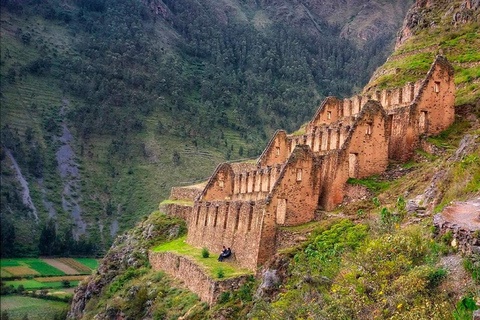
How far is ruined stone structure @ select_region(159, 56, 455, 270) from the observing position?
27922 mm

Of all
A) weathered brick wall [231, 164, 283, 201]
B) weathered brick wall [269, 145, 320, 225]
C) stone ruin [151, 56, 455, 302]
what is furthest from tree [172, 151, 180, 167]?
weathered brick wall [269, 145, 320, 225]

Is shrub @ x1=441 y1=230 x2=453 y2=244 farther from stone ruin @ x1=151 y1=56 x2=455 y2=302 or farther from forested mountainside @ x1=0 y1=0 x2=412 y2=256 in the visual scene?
forested mountainside @ x1=0 y1=0 x2=412 y2=256

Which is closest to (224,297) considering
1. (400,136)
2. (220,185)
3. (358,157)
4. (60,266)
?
(358,157)

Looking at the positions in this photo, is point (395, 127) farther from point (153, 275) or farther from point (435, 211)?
point (153, 275)

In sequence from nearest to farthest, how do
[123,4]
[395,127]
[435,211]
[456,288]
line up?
[456,288], [435,211], [395,127], [123,4]

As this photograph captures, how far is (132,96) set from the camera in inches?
4727

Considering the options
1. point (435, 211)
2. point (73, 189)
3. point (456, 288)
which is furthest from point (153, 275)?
point (73, 189)

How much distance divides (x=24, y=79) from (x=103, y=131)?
680 inches

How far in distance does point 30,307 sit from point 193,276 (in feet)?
62.9

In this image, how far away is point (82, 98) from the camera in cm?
11844

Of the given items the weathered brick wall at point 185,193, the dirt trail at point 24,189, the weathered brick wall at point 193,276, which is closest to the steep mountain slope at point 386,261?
the weathered brick wall at point 193,276

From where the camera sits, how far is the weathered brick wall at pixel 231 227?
2806cm

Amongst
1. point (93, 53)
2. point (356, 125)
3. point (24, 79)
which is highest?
point (93, 53)

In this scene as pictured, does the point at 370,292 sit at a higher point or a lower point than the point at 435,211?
lower
